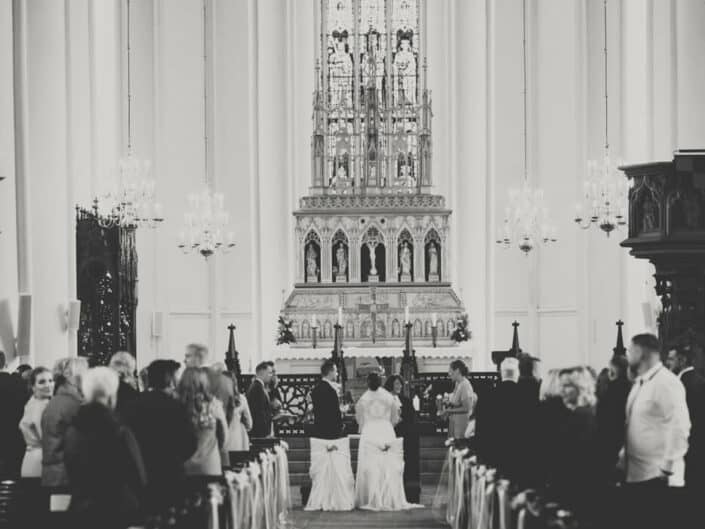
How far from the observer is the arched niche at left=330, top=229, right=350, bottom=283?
96.2 feet

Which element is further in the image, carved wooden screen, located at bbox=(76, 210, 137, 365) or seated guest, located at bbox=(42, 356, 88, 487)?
carved wooden screen, located at bbox=(76, 210, 137, 365)

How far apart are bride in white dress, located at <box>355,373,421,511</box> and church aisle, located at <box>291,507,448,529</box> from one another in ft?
0.93

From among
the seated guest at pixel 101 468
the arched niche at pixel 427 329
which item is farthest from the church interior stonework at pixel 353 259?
the arched niche at pixel 427 329

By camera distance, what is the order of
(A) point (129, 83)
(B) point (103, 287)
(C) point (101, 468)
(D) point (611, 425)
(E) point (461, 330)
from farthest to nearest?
(E) point (461, 330), (A) point (129, 83), (B) point (103, 287), (D) point (611, 425), (C) point (101, 468)

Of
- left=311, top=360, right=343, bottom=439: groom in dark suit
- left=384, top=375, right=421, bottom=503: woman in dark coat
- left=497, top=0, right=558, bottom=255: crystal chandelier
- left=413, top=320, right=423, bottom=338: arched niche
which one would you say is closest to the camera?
left=311, top=360, right=343, bottom=439: groom in dark suit

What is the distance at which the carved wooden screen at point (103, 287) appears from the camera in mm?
22422

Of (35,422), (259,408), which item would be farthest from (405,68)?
(35,422)

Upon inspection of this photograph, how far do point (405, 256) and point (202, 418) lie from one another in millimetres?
19044

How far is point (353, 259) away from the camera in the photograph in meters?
29.3

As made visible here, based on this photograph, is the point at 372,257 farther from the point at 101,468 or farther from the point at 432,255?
the point at 101,468

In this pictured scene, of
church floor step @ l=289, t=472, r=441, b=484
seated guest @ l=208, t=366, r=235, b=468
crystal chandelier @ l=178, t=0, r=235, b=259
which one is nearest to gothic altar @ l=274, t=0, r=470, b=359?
crystal chandelier @ l=178, t=0, r=235, b=259

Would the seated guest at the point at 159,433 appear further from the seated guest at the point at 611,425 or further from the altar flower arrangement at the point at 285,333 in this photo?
the altar flower arrangement at the point at 285,333

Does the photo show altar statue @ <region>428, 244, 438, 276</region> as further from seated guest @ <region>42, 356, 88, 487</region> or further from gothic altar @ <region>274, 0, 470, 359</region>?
seated guest @ <region>42, 356, 88, 487</region>

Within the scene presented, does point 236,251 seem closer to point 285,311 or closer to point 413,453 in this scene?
point 285,311
